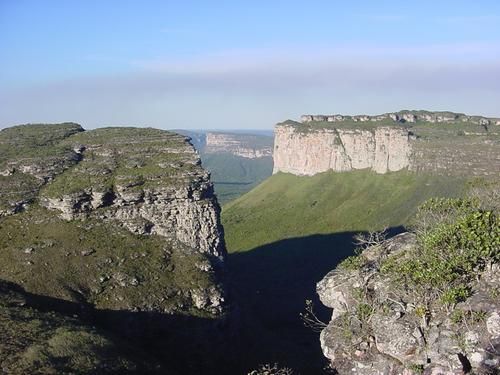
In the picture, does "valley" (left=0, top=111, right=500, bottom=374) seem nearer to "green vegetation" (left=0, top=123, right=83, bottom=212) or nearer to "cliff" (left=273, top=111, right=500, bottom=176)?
"green vegetation" (left=0, top=123, right=83, bottom=212)

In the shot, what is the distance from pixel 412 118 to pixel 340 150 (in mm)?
28150

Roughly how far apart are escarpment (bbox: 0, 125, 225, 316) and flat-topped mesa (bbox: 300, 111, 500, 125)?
360ft

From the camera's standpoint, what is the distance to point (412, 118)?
175m

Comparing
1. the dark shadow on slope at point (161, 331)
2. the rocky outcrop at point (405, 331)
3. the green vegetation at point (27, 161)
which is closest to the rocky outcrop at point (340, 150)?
the green vegetation at point (27, 161)

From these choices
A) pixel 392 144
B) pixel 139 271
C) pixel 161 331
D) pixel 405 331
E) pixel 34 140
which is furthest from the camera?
pixel 392 144

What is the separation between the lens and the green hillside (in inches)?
4897

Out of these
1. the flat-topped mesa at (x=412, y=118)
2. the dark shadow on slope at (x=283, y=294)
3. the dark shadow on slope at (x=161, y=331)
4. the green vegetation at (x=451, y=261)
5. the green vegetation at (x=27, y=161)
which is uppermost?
the flat-topped mesa at (x=412, y=118)

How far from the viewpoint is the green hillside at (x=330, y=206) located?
408 feet

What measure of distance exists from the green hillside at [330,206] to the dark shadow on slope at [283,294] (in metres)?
6.19

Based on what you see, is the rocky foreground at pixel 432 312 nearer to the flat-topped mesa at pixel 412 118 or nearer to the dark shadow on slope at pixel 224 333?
the dark shadow on slope at pixel 224 333

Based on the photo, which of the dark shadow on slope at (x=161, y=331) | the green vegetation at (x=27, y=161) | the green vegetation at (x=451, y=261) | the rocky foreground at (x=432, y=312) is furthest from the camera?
the green vegetation at (x=27, y=161)

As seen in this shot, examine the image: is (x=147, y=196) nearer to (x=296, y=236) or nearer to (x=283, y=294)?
(x=283, y=294)

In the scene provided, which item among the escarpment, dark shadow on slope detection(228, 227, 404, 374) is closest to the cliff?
dark shadow on slope detection(228, 227, 404, 374)

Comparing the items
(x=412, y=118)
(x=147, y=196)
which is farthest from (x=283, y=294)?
(x=412, y=118)
